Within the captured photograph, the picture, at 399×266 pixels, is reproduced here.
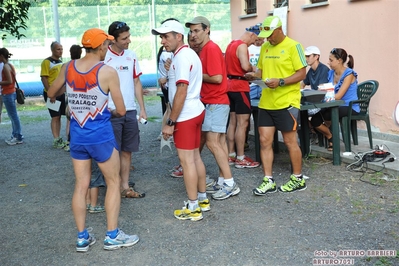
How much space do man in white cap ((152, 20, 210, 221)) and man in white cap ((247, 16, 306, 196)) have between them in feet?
3.12

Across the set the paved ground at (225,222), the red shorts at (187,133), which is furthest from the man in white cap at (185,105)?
the paved ground at (225,222)

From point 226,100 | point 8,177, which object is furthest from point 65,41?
point 226,100

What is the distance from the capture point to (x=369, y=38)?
8.07m

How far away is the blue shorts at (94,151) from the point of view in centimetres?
405

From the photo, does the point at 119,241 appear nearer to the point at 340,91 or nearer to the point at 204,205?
the point at 204,205

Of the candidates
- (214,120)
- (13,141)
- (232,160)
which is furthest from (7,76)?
(214,120)

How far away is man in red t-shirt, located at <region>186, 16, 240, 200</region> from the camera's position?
209 inches

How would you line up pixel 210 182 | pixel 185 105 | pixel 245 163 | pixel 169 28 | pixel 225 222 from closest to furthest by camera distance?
pixel 169 28 < pixel 185 105 < pixel 225 222 < pixel 210 182 < pixel 245 163

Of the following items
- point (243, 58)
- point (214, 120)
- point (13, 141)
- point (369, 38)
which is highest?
point (369, 38)

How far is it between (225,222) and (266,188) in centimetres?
95

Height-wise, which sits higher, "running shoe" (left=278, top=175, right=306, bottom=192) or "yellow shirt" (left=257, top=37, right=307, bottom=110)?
"yellow shirt" (left=257, top=37, right=307, bottom=110)

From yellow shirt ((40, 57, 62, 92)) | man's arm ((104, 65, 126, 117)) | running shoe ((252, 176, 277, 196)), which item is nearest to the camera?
man's arm ((104, 65, 126, 117))

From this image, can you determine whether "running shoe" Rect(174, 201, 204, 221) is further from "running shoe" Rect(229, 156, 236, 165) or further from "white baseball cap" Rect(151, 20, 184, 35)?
"running shoe" Rect(229, 156, 236, 165)

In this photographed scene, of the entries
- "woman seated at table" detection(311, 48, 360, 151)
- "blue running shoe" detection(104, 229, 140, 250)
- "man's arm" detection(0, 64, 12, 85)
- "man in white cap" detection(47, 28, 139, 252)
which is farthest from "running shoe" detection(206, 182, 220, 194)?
Result: "man's arm" detection(0, 64, 12, 85)
